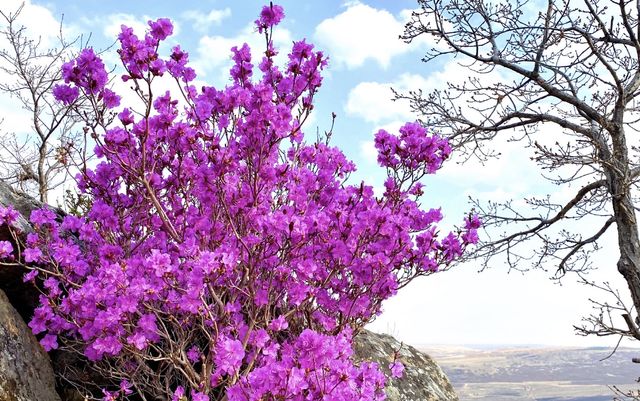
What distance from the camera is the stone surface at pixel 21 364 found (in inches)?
151

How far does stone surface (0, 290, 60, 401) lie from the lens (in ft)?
12.6

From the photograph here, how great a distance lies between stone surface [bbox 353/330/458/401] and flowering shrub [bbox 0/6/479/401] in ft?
5.63

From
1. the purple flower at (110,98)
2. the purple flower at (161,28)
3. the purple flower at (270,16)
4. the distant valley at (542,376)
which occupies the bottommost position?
the distant valley at (542,376)

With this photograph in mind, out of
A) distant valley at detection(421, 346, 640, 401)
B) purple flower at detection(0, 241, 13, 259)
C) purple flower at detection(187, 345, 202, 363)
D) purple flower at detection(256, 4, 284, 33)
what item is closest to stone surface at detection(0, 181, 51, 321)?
purple flower at detection(0, 241, 13, 259)

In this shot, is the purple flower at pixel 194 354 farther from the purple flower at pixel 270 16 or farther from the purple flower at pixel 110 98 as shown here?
the purple flower at pixel 270 16

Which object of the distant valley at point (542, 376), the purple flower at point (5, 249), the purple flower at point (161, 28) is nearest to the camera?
the purple flower at point (161, 28)

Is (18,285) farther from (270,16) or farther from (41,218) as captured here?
(270,16)

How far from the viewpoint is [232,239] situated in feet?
14.0

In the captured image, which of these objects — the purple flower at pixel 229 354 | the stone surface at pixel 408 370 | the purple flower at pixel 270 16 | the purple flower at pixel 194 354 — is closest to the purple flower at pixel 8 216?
the purple flower at pixel 194 354

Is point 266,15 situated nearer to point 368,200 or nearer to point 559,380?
point 368,200

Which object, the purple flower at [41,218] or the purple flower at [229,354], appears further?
the purple flower at [41,218]

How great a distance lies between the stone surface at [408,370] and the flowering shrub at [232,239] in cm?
172

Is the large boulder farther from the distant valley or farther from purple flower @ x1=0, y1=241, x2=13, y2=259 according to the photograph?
the distant valley

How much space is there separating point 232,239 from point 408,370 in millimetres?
3619
